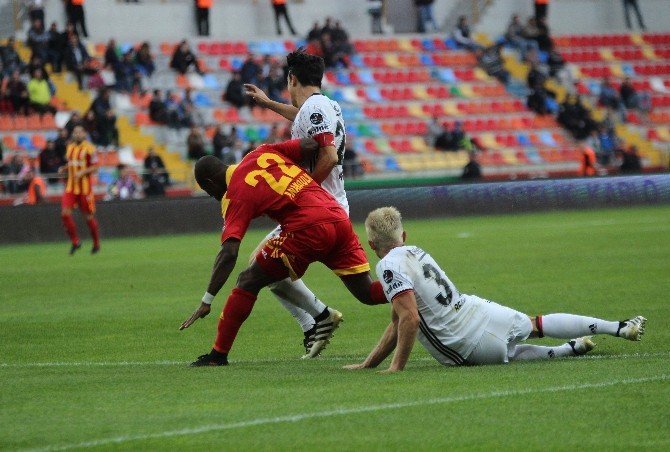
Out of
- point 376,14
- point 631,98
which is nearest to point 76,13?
point 376,14

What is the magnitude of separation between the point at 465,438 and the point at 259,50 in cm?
3333

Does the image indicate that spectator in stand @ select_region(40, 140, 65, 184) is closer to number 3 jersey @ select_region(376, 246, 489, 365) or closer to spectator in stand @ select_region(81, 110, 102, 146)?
spectator in stand @ select_region(81, 110, 102, 146)

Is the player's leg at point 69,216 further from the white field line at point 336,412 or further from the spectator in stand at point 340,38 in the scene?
the white field line at point 336,412

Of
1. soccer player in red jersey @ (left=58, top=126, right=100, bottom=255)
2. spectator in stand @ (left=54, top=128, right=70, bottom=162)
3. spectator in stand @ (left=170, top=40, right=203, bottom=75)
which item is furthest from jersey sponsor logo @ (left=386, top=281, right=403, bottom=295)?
spectator in stand @ (left=170, top=40, right=203, bottom=75)

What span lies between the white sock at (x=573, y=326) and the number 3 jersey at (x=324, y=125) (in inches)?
68.0

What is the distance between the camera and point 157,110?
34.5 metres

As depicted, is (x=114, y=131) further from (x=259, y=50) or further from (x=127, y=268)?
(x=127, y=268)

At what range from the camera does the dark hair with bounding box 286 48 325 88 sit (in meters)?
10.1

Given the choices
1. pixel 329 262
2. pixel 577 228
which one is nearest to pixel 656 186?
pixel 577 228

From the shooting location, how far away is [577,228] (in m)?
26.9

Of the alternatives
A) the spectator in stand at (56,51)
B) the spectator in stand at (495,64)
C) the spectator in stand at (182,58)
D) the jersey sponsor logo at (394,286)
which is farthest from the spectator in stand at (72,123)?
the jersey sponsor logo at (394,286)

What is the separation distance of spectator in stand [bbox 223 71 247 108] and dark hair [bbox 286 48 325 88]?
26.2m

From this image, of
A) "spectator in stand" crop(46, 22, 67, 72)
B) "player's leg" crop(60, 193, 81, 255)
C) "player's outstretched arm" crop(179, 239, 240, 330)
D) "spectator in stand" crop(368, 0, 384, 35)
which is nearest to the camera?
"player's outstretched arm" crop(179, 239, 240, 330)

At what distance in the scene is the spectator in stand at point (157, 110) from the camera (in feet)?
113
